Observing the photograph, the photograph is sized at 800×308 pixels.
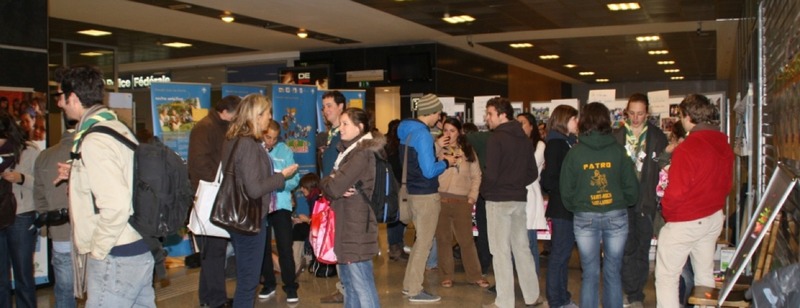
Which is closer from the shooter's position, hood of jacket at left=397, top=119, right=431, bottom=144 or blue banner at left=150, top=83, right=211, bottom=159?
hood of jacket at left=397, top=119, right=431, bottom=144

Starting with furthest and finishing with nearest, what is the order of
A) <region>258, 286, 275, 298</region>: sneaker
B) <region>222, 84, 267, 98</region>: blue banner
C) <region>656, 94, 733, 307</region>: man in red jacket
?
<region>222, 84, 267, 98</region>: blue banner, <region>258, 286, 275, 298</region>: sneaker, <region>656, 94, 733, 307</region>: man in red jacket

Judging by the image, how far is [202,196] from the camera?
4.34 meters

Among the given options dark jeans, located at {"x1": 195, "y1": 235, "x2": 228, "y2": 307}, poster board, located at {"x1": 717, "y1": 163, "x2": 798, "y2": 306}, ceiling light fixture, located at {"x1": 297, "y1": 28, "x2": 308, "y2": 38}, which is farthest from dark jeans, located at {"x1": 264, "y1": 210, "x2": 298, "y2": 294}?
ceiling light fixture, located at {"x1": 297, "y1": 28, "x2": 308, "y2": 38}

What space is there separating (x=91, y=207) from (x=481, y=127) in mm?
6454

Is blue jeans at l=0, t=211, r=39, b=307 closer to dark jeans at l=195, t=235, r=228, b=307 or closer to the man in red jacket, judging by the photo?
dark jeans at l=195, t=235, r=228, b=307

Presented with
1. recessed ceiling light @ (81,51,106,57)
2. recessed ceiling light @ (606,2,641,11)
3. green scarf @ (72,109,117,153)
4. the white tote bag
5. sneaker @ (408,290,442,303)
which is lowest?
sneaker @ (408,290,442,303)

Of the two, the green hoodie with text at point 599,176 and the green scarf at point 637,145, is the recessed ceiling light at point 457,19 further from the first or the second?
the green hoodie with text at point 599,176

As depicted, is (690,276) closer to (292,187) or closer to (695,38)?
(292,187)

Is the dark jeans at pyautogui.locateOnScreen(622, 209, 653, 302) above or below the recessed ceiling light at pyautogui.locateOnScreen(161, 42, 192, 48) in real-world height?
below

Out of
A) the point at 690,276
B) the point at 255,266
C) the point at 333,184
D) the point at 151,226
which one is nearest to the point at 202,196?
the point at 255,266

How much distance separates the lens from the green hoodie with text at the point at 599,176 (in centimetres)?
461

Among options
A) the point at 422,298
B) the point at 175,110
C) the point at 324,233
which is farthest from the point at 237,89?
the point at 324,233

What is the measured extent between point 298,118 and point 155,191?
6.22m

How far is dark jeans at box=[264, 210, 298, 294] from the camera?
19.2 feet
